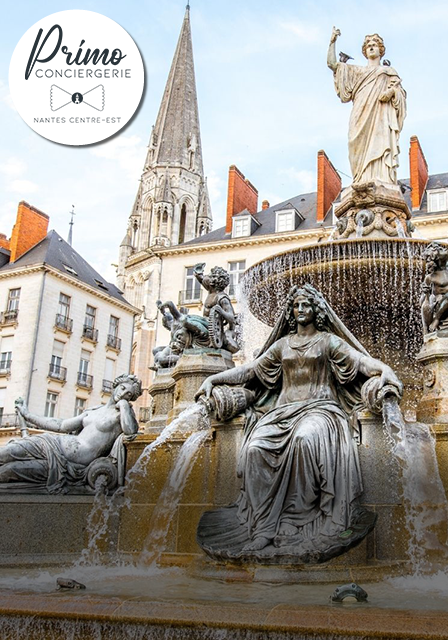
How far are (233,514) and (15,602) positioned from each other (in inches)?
104

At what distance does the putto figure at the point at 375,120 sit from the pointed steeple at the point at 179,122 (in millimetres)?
55549

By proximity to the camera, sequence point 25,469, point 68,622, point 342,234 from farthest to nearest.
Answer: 1. point 342,234
2. point 25,469
3. point 68,622

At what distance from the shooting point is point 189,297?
42.9 m

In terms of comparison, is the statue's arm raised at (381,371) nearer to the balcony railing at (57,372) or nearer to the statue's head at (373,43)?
the statue's head at (373,43)

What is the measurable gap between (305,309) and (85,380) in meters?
37.8

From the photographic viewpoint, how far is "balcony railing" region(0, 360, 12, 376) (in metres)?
39.7

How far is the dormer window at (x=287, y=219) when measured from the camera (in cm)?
4144

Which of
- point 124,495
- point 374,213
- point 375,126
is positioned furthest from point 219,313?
point 375,126

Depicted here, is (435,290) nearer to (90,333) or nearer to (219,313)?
(219,313)

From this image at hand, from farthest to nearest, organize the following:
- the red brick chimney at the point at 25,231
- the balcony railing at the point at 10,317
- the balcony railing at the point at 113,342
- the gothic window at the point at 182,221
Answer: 1. the gothic window at the point at 182,221
2. the balcony railing at the point at 113,342
3. the red brick chimney at the point at 25,231
4. the balcony railing at the point at 10,317

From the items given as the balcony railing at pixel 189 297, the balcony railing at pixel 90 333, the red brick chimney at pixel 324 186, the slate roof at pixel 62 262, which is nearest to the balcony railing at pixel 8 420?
the balcony railing at pixel 90 333

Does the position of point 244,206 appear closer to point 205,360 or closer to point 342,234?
point 342,234

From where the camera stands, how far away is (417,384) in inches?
352

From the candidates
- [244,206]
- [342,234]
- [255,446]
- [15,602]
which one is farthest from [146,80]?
[244,206]
